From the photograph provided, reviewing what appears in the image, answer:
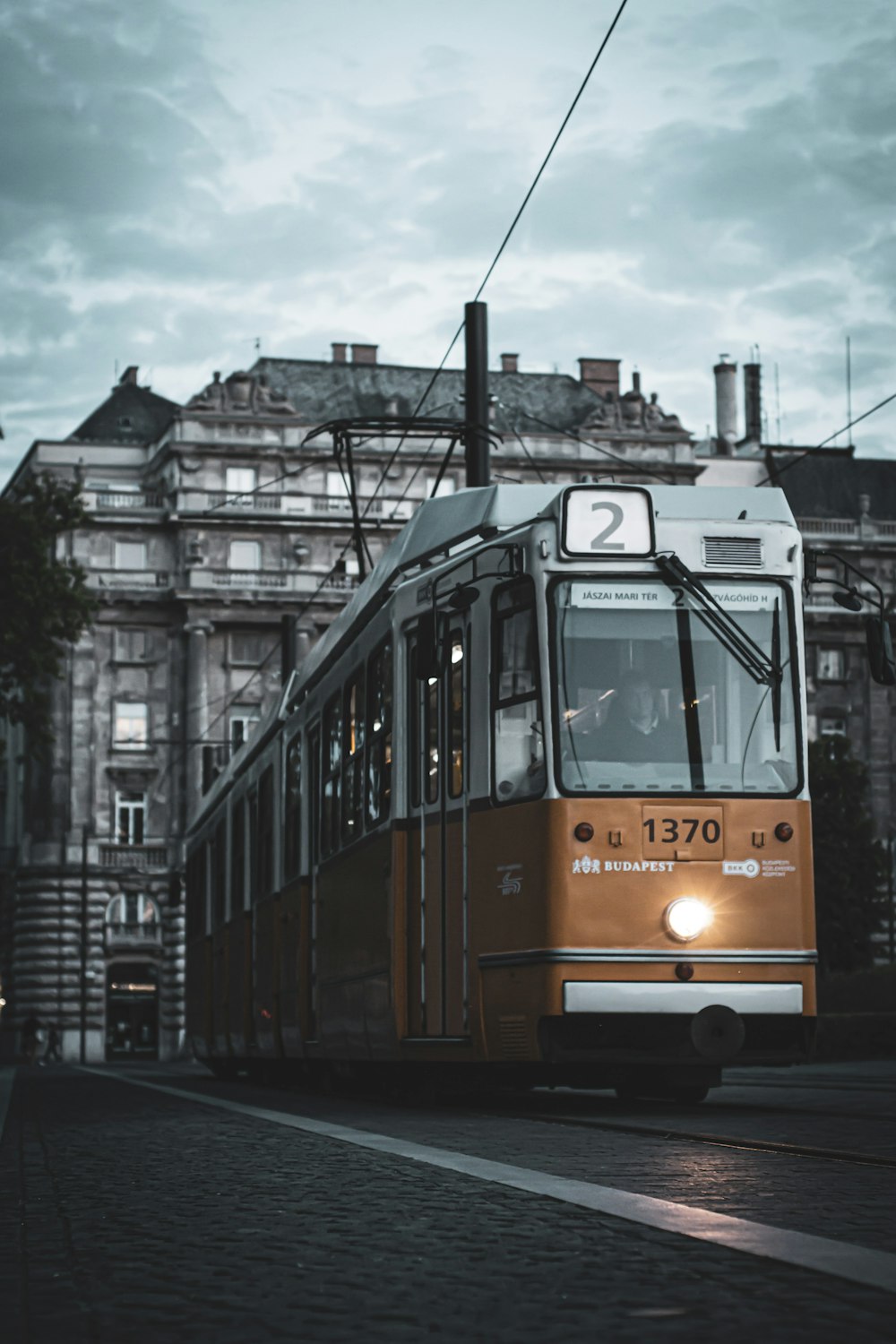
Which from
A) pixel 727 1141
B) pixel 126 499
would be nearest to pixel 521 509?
pixel 727 1141

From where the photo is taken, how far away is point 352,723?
13.8 metres

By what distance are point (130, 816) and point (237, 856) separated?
48.4m

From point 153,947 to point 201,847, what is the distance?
138 ft

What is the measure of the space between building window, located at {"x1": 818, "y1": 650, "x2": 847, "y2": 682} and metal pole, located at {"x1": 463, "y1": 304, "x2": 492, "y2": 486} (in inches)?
2167

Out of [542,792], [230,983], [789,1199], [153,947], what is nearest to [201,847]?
[230,983]

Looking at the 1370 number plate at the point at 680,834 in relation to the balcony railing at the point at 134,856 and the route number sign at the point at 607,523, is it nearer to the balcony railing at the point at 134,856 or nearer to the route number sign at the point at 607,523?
the route number sign at the point at 607,523

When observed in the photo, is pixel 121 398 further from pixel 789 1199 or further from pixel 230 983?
pixel 789 1199

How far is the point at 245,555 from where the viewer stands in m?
70.2

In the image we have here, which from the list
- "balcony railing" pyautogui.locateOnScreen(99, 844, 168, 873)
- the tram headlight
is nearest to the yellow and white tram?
the tram headlight

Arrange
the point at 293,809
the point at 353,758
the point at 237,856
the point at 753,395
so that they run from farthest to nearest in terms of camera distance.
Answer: the point at 753,395 < the point at 237,856 < the point at 293,809 < the point at 353,758

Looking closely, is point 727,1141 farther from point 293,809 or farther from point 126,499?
point 126,499

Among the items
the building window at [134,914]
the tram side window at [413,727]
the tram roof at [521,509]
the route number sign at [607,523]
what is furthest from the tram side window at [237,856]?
the building window at [134,914]

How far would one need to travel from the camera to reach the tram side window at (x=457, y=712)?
466 inches

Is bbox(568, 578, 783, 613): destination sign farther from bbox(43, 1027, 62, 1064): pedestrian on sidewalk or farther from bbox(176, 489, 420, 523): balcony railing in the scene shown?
bbox(176, 489, 420, 523): balcony railing
